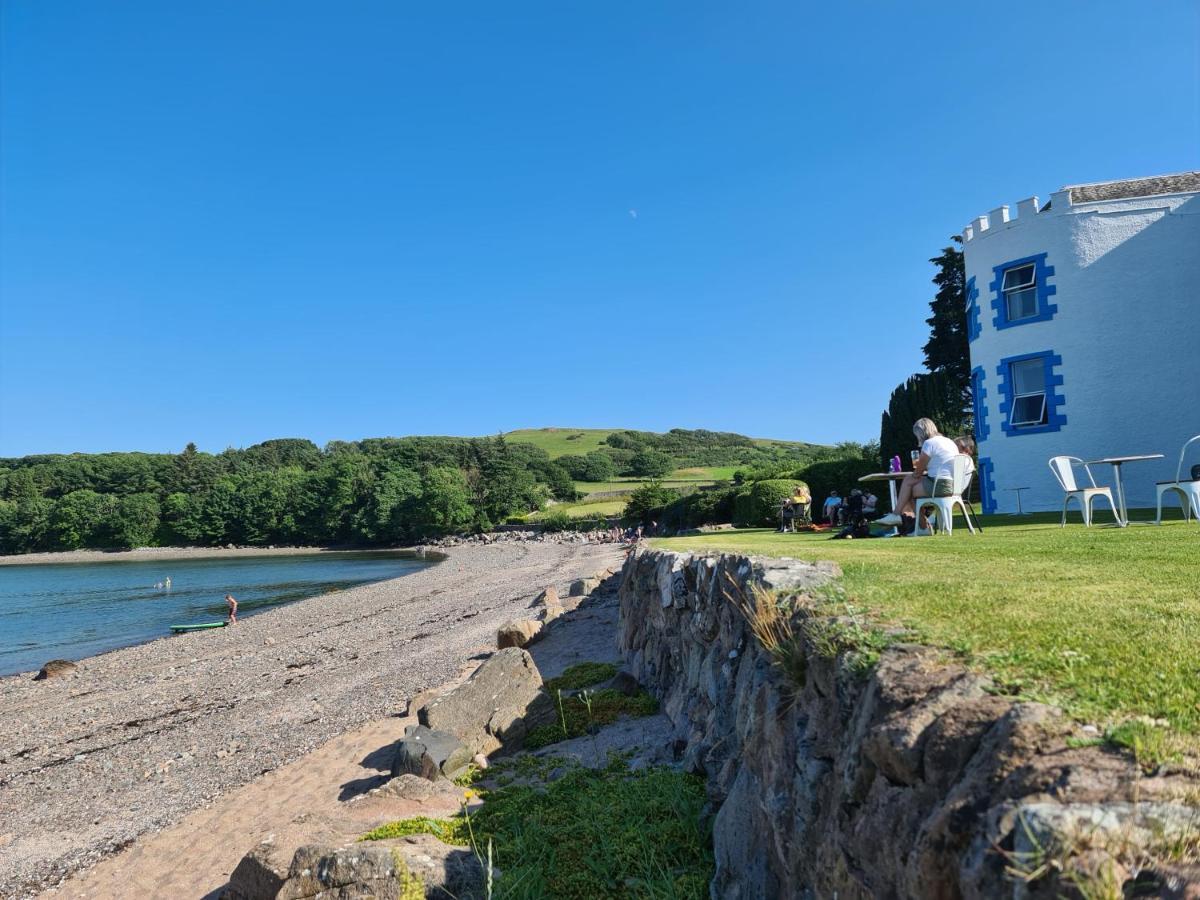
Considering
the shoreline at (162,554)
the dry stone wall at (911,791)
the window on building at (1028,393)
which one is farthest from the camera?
the shoreline at (162,554)

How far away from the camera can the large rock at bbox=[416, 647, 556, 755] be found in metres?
7.87

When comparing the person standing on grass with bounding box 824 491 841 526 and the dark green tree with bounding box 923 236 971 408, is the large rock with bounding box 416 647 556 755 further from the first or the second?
the dark green tree with bounding box 923 236 971 408

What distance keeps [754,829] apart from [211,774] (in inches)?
341

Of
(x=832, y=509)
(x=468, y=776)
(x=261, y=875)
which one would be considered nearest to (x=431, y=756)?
(x=468, y=776)

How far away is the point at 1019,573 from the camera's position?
4867mm

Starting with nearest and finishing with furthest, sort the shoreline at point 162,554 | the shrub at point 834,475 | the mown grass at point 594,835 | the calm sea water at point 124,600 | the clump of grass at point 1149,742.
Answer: the clump of grass at point 1149,742 < the mown grass at point 594,835 < the calm sea water at point 124,600 < the shrub at point 834,475 < the shoreline at point 162,554

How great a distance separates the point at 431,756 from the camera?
23.0 feet

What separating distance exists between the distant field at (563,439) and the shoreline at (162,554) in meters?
43.3

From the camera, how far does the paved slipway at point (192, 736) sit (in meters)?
7.66

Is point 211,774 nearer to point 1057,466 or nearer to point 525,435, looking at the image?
point 1057,466

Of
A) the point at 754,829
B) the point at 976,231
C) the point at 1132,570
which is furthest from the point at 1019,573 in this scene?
the point at 976,231

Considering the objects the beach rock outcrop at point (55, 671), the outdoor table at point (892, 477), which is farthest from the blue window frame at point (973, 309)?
the beach rock outcrop at point (55, 671)

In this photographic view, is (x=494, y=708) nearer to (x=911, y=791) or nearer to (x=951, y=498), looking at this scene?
(x=911, y=791)

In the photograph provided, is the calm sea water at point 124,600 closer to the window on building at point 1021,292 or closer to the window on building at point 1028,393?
the window on building at point 1028,393
